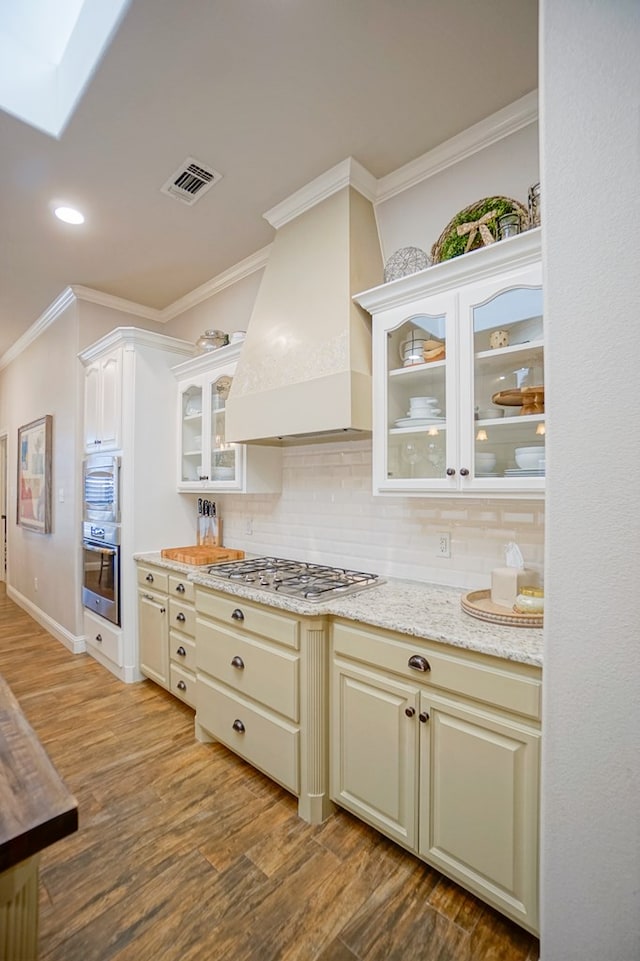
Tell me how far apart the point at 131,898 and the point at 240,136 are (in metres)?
3.12

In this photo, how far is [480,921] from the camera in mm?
1381

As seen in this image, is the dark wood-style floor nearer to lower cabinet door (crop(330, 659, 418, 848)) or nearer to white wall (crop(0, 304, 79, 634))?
lower cabinet door (crop(330, 659, 418, 848))

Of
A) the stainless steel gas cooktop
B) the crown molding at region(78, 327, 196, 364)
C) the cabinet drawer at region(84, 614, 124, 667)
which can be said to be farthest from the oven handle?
the crown molding at region(78, 327, 196, 364)

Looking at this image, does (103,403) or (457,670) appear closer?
(457,670)

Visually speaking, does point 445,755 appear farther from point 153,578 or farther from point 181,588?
point 153,578

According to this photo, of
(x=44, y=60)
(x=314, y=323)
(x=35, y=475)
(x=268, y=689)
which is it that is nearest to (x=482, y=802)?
(x=268, y=689)

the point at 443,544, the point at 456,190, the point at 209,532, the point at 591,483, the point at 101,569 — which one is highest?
the point at 456,190

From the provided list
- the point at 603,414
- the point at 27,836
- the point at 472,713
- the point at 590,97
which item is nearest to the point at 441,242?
the point at 590,97

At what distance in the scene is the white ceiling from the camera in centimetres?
154

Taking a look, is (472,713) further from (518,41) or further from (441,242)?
(518,41)

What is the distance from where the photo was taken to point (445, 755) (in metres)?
1.43

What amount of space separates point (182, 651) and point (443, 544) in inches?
68.0

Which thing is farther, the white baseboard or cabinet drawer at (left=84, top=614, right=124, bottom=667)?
the white baseboard

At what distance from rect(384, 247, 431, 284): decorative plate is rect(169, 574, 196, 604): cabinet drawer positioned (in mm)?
2018
